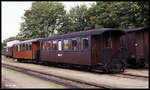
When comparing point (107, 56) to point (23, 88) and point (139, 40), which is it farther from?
point (23, 88)

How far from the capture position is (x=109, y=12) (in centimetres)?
2972

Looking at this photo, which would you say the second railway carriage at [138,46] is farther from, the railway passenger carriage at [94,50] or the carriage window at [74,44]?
the carriage window at [74,44]

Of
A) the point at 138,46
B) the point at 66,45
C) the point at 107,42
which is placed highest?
the point at 107,42

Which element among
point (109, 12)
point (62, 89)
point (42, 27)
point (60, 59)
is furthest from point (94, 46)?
point (42, 27)

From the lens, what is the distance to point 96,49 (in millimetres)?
13773

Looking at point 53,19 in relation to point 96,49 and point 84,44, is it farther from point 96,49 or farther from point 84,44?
point 96,49

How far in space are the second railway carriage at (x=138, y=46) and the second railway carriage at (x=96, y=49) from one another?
81.5 inches

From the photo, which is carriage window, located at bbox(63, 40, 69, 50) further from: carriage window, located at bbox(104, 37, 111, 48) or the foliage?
the foliage

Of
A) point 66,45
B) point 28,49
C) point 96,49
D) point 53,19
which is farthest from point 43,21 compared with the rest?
point 96,49

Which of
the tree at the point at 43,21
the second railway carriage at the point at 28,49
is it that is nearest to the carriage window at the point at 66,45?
the second railway carriage at the point at 28,49

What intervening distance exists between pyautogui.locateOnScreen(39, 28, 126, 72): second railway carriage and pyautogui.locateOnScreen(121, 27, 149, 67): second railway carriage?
2071 mm

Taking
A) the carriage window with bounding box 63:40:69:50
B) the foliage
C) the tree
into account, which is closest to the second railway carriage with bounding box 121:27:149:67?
the carriage window with bounding box 63:40:69:50

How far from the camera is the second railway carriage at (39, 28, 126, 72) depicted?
13312 millimetres

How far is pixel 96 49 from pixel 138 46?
449 cm
